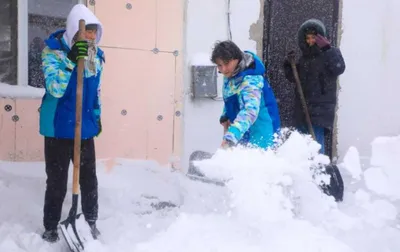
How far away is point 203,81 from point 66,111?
2205 mm

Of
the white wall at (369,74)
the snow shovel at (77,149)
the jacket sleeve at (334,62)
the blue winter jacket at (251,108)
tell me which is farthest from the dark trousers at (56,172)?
the white wall at (369,74)

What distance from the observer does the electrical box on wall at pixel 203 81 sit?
18.1 feet

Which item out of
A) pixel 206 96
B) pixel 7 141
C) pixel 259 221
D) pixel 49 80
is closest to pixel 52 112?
pixel 49 80

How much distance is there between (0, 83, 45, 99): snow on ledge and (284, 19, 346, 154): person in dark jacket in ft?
7.79

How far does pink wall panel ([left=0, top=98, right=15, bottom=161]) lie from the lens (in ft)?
15.5

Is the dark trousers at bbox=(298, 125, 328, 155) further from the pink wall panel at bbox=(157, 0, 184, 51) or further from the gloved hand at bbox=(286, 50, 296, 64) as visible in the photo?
the pink wall panel at bbox=(157, 0, 184, 51)

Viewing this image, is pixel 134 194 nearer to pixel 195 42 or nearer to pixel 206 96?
pixel 206 96

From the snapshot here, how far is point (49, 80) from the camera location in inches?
138

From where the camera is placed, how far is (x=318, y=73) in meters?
5.07

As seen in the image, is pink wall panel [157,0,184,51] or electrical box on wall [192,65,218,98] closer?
pink wall panel [157,0,184,51]

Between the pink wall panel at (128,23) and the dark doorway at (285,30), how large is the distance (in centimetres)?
153

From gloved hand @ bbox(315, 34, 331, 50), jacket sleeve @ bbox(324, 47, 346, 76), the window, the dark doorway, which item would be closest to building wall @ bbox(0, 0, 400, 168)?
the window

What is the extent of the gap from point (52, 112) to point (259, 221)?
5.53 ft

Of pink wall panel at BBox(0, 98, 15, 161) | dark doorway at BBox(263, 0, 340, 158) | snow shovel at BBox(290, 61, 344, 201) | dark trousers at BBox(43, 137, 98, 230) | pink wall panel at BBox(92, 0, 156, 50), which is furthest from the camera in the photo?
dark doorway at BBox(263, 0, 340, 158)
